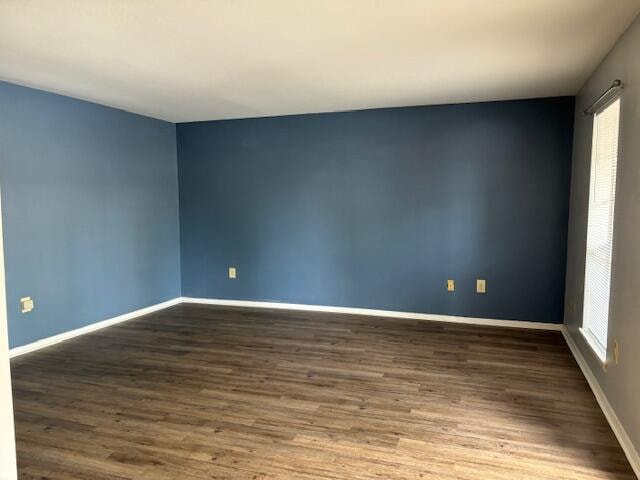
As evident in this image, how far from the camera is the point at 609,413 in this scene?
247 centimetres

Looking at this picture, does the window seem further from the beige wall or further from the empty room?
the beige wall

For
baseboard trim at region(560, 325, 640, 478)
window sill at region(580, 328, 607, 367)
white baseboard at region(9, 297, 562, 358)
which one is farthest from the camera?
white baseboard at region(9, 297, 562, 358)

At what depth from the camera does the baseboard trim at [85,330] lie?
3.62 m

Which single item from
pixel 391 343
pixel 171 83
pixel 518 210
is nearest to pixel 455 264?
pixel 518 210

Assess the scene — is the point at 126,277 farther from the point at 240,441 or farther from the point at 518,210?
the point at 518,210

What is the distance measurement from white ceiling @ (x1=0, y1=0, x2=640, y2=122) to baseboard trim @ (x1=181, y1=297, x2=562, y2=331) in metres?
2.06

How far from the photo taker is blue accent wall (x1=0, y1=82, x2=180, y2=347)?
355cm

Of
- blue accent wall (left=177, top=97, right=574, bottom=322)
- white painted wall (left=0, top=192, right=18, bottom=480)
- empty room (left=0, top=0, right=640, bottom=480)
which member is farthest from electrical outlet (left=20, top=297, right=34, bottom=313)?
white painted wall (left=0, top=192, right=18, bottom=480)

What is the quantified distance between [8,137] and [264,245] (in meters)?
2.51

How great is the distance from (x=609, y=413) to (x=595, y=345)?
0.58 meters

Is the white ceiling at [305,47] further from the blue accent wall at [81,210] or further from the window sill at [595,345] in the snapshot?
the window sill at [595,345]

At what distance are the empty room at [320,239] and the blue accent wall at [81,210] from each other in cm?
2

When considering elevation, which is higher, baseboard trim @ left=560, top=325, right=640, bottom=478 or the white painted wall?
the white painted wall

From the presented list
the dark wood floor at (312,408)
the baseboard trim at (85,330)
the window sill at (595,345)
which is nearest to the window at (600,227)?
the window sill at (595,345)
